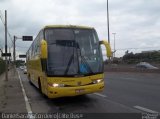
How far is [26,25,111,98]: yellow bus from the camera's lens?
44.3 ft

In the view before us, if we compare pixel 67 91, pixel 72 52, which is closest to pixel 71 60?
pixel 72 52

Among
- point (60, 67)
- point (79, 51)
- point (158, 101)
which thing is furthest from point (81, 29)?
point (158, 101)

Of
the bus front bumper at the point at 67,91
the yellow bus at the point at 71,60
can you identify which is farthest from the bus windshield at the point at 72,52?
the bus front bumper at the point at 67,91

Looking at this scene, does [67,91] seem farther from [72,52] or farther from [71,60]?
[72,52]

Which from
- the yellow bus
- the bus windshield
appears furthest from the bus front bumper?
the bus windshield

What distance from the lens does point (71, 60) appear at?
45.5 ft

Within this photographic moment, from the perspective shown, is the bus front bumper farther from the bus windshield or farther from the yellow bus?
the bus windshield

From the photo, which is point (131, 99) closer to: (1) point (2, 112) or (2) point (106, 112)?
(2) point (106, 112)

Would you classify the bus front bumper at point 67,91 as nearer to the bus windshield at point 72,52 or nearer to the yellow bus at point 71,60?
the yellow bus at point 71,60

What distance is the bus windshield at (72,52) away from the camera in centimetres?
1372

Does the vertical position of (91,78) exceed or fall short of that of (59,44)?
it falls short

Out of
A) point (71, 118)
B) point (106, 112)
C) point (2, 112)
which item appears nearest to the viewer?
point (71, 118)

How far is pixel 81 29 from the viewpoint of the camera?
14.8 meters

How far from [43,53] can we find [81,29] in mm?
2313
